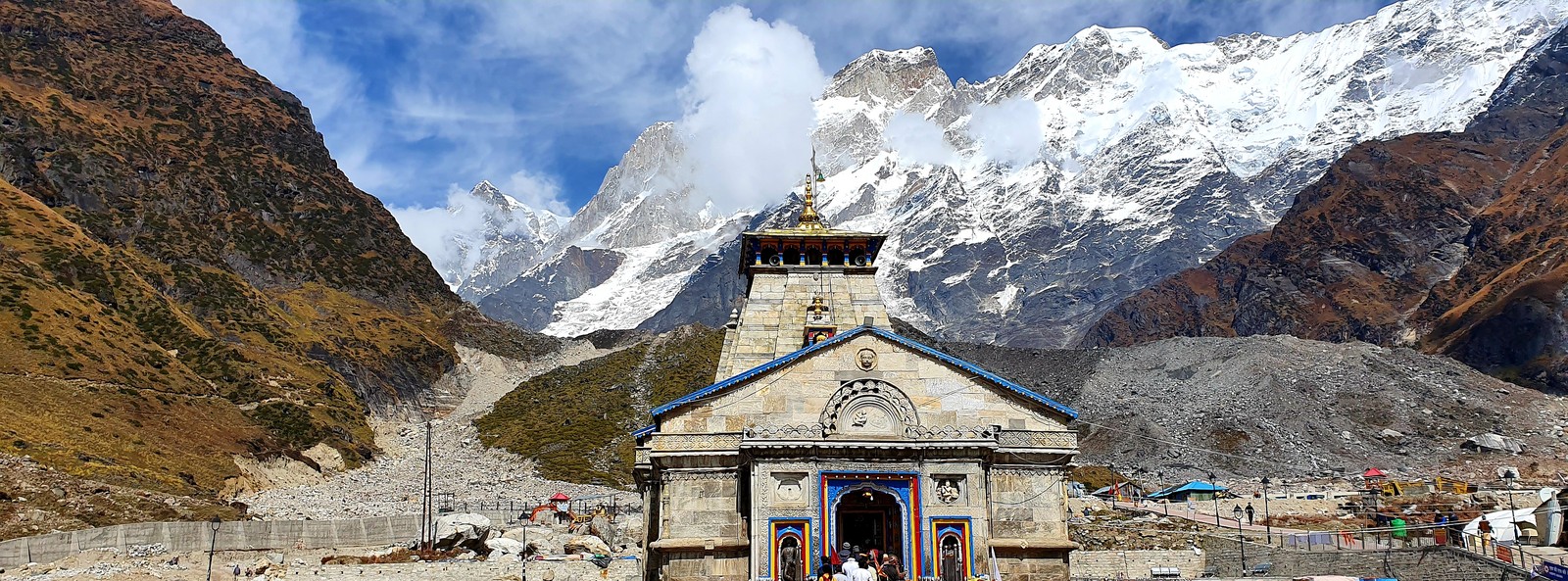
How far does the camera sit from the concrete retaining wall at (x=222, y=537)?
42156 millimetres

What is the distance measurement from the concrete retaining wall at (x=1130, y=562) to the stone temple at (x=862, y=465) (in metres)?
12.4

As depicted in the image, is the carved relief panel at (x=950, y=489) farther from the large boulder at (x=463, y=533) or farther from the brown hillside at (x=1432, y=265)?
the brown hillside at (x=1432, y=265)

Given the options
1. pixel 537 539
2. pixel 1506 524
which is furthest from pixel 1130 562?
pixel 537 539

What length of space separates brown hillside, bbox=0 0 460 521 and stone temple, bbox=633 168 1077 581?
44260 millimetres

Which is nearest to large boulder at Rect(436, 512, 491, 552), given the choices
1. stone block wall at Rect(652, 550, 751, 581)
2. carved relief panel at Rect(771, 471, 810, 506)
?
stone block wall at Rect(652, 550, 751, 581)

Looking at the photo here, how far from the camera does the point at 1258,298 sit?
644 feet

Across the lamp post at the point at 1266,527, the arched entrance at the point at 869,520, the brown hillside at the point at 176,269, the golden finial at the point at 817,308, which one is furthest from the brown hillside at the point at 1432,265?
the brown hillside at the point at 176,269

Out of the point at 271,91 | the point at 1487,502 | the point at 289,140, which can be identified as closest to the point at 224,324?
the point at 289,140

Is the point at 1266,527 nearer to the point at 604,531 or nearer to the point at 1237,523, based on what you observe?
the point at 1237,523

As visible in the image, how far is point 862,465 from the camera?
30.4 metres

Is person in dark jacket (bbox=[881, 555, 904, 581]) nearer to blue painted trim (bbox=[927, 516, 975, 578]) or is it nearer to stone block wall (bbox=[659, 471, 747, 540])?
blue painted trim (bbox=[927, 516, 975, 578])

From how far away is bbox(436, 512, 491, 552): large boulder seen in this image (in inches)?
1909

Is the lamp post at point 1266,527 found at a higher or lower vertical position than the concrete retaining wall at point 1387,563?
higher

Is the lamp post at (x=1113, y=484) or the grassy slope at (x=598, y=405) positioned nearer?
the lamp post at (x=1113, y=484)
